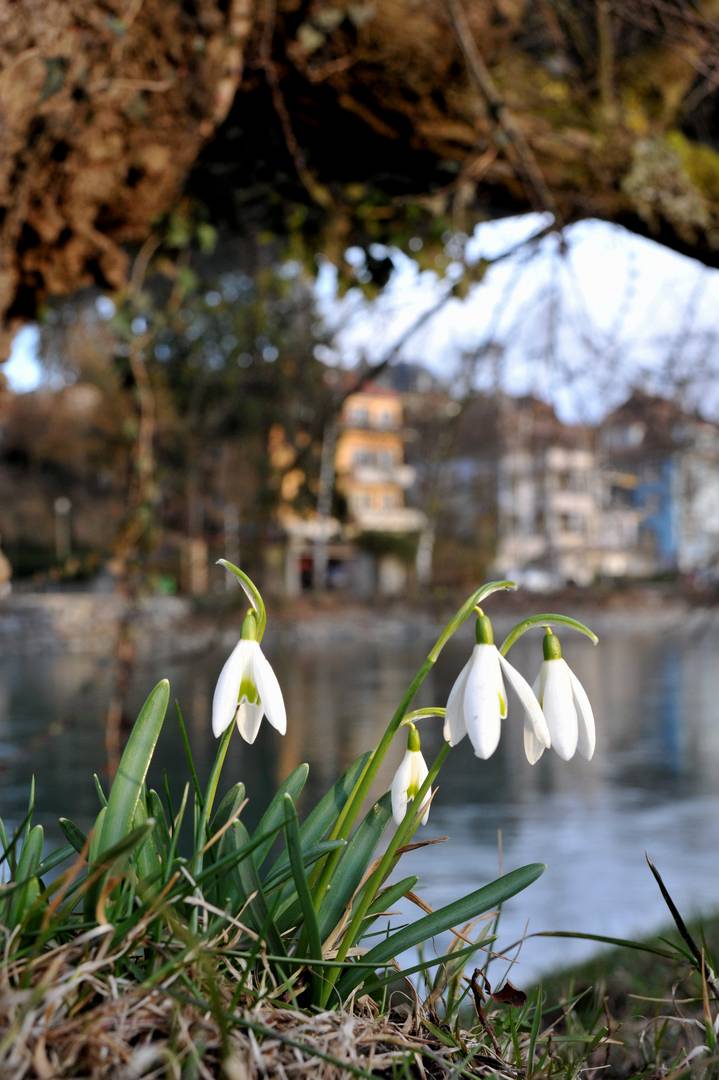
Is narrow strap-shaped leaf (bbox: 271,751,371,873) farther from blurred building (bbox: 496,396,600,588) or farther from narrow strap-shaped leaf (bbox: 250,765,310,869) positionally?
blurred building (bbox: 496,396,600,588)

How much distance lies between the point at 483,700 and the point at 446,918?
8.8 inches

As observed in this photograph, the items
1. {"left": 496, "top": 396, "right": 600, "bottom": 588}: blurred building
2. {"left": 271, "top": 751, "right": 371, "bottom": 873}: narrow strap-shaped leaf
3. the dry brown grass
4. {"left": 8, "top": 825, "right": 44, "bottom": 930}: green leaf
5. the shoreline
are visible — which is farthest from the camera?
{"left": 496, "top": 396, "right": 600, "bottom": 588}: blurred building

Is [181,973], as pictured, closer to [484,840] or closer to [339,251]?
[339,251]

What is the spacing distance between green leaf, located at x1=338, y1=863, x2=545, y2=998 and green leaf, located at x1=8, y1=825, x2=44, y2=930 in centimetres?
31

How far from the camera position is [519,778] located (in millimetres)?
9086

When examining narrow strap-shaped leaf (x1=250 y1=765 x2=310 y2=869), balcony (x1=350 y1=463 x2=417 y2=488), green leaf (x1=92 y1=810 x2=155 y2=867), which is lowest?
narrow strap-shaped leaf (x1=250 y1=765 x2=310 y2=869)

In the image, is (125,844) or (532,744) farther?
(532,744)

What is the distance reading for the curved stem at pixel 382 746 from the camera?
3.57 feet

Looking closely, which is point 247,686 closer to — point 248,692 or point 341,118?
point 248,692

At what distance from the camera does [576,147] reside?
3.15 m

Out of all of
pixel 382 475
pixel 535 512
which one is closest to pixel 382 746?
pixel 382 475

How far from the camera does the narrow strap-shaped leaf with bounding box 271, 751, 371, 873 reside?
3.87 feet

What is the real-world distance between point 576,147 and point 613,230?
29 centimetres

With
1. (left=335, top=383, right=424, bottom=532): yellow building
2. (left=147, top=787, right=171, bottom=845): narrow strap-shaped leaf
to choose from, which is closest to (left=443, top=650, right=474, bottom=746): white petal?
(left=147, top=787, right=171, bottom=845): narrow strap-shaped leaf
